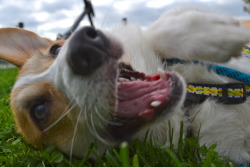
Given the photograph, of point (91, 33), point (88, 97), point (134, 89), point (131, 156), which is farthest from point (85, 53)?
point (131, 156)

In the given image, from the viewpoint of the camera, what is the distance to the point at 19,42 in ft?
10.1

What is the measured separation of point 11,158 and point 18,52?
126 centimetres

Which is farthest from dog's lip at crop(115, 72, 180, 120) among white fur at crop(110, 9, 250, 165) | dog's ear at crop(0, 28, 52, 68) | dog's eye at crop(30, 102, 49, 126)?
dog's ear at crop(0, 28, 52, 68)

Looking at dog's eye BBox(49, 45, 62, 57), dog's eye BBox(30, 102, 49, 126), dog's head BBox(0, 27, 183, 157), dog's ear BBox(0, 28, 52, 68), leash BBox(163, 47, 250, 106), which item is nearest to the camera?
dog's head BBox(0, 27, 183, 157)

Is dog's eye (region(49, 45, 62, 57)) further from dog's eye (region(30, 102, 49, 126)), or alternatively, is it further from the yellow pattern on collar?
the yellow pattern on collar

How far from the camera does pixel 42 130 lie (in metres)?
2.32

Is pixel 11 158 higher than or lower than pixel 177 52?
lower

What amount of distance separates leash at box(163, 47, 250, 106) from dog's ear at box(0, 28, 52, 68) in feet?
5.26

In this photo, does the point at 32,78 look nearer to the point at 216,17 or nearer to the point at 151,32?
the point at 151,32

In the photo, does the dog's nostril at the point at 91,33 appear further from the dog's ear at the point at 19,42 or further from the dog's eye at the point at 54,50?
the dog's ear at the point at 19,42

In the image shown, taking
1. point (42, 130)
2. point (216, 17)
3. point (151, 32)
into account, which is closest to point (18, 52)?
point (42, 130)

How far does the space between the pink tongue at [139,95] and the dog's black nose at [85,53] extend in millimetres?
288

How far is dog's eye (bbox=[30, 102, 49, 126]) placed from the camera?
7.32ft

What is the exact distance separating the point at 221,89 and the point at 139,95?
0.63 meters
